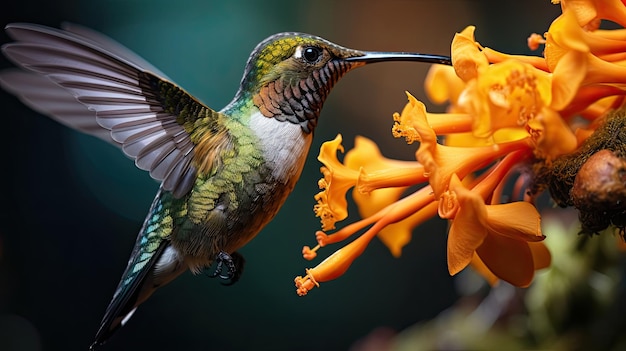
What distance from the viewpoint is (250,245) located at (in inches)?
77.4

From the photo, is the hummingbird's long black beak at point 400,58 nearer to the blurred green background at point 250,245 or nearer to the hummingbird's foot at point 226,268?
the hummingbird's foot at point 226,268

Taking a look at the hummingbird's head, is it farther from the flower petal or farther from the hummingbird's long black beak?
the flower petal

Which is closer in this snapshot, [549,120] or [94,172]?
[549,120]

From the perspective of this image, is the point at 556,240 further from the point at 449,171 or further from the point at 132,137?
the point at 132,137

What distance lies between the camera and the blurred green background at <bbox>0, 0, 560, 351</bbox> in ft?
5.97

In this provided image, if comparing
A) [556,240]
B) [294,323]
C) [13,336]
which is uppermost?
[556,240]

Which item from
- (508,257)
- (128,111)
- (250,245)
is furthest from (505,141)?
(250,245)

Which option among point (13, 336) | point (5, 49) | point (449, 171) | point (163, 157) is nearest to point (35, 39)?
point (5, 49)

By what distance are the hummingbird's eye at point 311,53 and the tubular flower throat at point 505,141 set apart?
3.5 inches

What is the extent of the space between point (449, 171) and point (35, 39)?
359 mm

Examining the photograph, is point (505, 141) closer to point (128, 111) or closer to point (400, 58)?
point (400, 58)

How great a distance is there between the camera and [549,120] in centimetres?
43

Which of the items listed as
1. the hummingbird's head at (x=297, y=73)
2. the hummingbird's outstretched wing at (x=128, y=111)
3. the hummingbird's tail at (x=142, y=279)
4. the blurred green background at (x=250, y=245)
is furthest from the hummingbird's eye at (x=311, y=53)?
the blurred green background at (x=250, y=245)

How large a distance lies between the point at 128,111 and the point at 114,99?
16 millimetres
